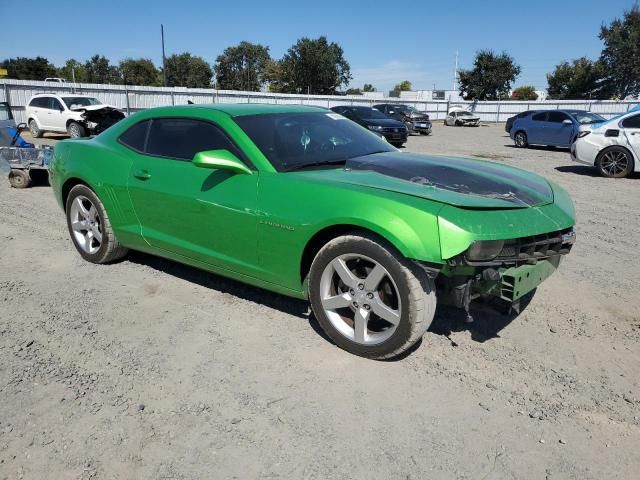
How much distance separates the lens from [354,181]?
3.29 metres

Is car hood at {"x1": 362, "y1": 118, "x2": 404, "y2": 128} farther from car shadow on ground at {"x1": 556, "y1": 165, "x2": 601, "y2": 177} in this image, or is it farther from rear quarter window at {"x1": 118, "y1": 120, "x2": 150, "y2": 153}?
rear quarter window at {"x1": 118, "y1": 120, "x2": 150, "y2": 153}

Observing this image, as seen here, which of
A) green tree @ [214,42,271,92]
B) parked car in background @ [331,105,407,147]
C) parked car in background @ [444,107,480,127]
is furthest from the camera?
green tree @ [214,42,271,92]

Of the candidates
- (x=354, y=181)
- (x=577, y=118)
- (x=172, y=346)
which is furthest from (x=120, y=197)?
(x=577, y=118)

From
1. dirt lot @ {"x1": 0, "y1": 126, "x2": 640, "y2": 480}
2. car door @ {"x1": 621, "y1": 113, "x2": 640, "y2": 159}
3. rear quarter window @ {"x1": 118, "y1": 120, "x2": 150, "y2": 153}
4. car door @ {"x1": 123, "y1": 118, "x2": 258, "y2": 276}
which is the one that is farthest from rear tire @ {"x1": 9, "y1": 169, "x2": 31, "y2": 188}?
car door @ {"x1": 621, "y1": 113, "x2": 640, "y2": 159}

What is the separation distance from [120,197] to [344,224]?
231 centimetres

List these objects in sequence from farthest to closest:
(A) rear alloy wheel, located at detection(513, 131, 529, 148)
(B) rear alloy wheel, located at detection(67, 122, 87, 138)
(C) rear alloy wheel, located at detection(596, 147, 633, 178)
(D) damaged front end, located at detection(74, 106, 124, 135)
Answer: (A) rear alloy wheel, located at detection(513, 131, 529, 148)
(B) rear alloy wheel, located at detection(67, 122, 87, 138)
(D) damaged front end, located at detection(74, 106, 124, 135)
(C) rear alloy wheel, located at detection(596, 147, 633, 178)

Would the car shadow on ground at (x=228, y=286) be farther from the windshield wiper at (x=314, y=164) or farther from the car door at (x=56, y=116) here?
Result: the car door at (x=56, y=116)

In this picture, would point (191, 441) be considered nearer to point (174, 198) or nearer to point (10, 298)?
point (174, 198)

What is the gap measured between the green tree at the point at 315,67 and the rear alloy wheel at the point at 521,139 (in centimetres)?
5378

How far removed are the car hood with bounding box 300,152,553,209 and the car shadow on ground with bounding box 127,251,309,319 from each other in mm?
1129

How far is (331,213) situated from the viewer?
10.3 ft

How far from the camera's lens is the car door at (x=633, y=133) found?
10727 mm

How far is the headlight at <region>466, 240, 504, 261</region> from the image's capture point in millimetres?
2811

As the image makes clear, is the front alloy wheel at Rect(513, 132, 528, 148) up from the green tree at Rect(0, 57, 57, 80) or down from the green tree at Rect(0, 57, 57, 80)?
down
